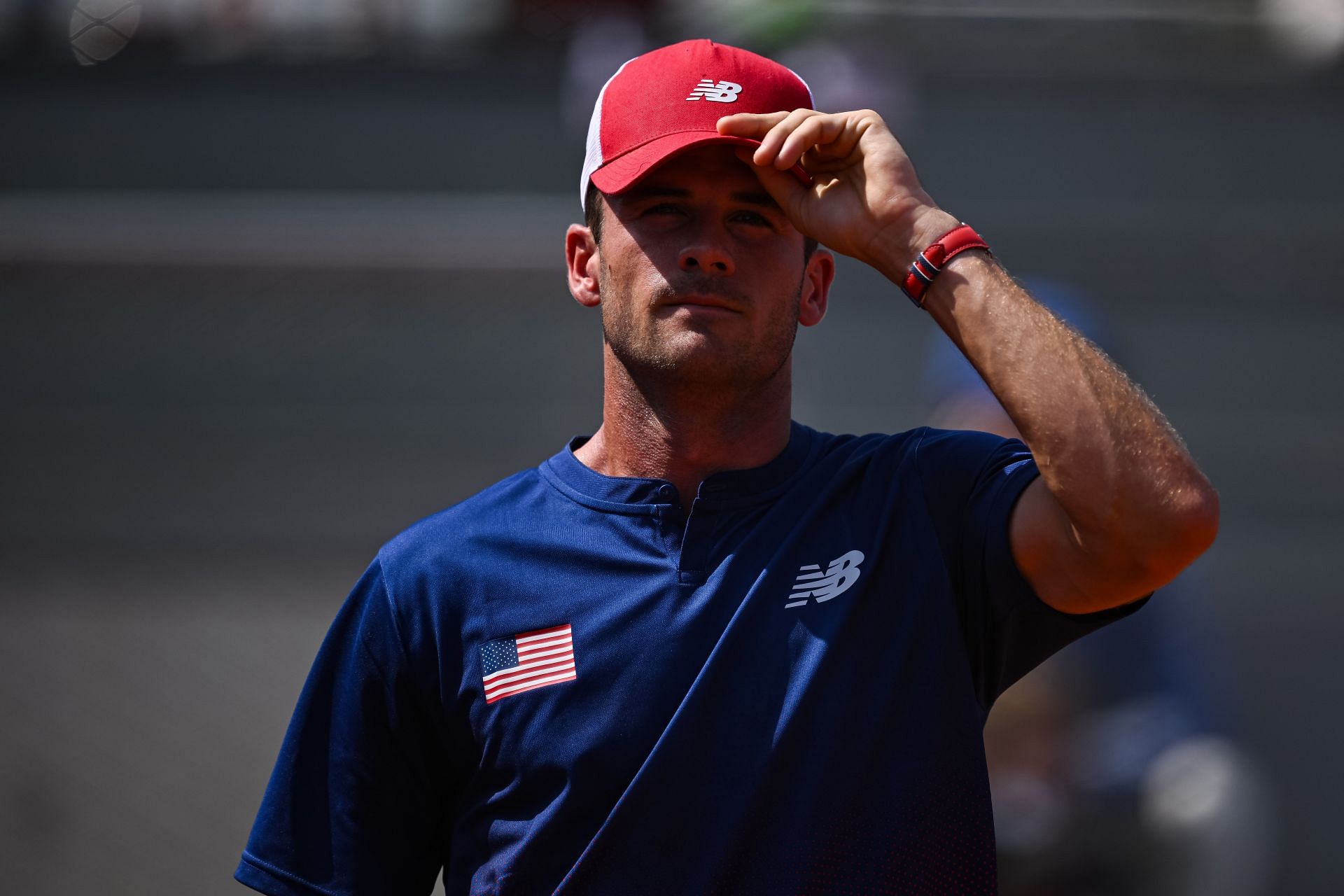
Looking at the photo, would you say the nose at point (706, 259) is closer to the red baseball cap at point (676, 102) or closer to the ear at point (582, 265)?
the red baseball cap at point (676, 102)

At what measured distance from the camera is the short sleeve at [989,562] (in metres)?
1.83

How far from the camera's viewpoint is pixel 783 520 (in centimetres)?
196

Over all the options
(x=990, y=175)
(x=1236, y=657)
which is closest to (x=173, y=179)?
(x=990, y=175)

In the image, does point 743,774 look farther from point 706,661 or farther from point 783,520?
point 783,520

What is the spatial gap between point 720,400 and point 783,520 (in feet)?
0.65

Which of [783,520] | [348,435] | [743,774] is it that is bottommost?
[348,435]

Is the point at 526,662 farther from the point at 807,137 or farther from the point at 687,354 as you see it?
the point at 807,137

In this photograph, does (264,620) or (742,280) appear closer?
(742,280)

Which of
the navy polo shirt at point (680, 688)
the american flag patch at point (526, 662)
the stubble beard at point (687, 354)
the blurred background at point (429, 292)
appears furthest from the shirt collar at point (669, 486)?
the blurred background at point (429, 292)

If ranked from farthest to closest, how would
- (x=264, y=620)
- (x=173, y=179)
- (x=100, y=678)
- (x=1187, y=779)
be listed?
1. (x=173, y=179)
2. (x=264, y=620)
3. (x=100, y=678)
4. (x=1187, y=779)

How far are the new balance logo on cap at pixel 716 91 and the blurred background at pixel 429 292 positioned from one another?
5211mm

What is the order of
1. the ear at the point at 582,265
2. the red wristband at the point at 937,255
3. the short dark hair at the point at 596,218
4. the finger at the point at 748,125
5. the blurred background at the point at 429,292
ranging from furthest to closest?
the blurred background at the point at 429,292 → the ear at the point at 582,265 → the short dark hair at the point at 596,218 → the finger at the point at 748,125 → the red wristband at the point at 937,255

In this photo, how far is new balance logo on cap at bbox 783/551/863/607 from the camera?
6.13 ft

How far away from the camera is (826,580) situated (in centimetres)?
188
